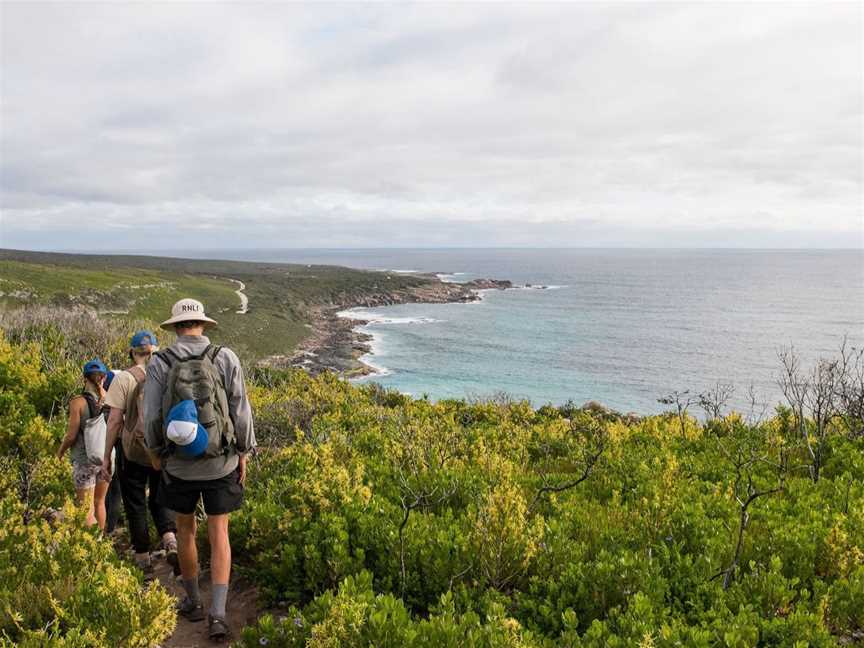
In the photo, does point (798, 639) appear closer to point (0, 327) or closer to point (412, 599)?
point (412, 599)

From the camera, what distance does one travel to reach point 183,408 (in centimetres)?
435

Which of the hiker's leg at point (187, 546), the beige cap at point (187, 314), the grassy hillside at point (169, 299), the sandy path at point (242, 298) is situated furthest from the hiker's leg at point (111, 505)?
the sandy path at point (242, 298)

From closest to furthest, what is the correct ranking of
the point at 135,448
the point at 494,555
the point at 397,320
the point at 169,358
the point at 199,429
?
1. the point at 199,429
2. the point at 169,358
3. the point at 494,555
4. the point at 135,448
5. the point at 397,320

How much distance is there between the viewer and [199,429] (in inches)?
174

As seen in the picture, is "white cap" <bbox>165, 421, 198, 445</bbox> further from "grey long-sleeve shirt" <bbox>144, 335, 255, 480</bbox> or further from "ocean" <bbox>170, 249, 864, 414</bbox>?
"ocean" <bbox>170, 249, 864, 414</bbox>

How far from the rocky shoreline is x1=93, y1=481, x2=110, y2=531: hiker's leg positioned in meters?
24.0

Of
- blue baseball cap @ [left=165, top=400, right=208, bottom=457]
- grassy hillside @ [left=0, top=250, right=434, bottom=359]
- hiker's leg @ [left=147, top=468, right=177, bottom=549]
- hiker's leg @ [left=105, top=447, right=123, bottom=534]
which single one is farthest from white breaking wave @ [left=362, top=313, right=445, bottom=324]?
blue baseball cap @ [left=165, top=400, right=208, bottom=457]

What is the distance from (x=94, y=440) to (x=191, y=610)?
2366 millimetres

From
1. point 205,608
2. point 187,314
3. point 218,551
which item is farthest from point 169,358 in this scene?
point 205,608

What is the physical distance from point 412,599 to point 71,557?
9.03ft

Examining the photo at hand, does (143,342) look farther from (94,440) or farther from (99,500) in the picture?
(99,500)

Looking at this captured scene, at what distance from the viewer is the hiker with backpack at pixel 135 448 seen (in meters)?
5.95

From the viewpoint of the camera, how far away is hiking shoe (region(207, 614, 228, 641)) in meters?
4.62

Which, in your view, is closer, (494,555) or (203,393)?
(203,393)
